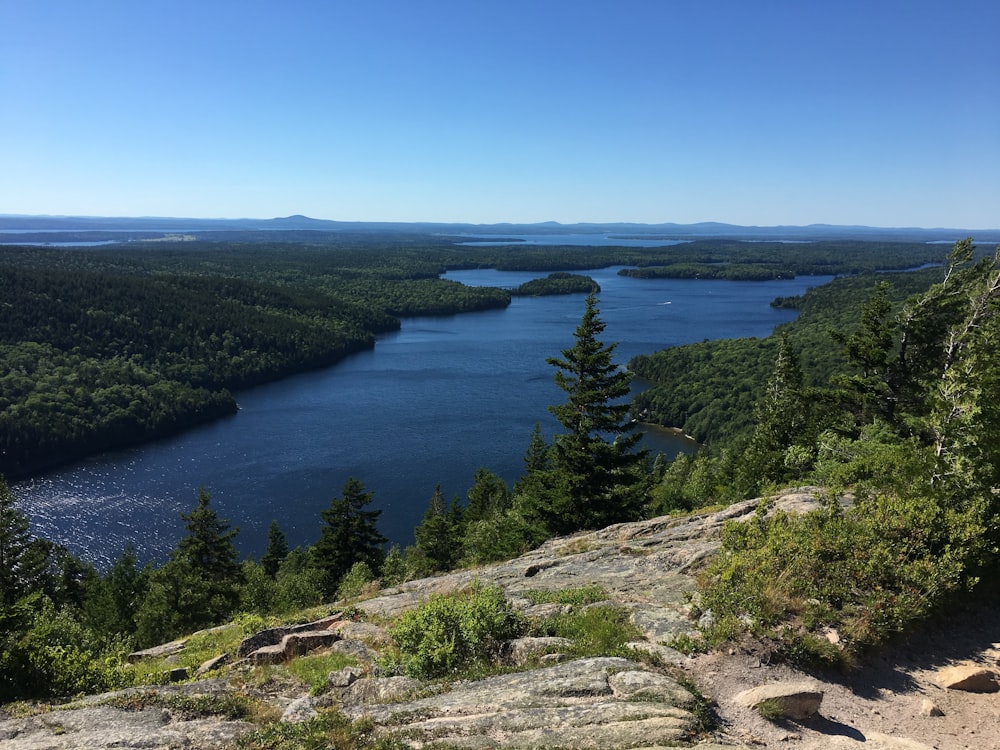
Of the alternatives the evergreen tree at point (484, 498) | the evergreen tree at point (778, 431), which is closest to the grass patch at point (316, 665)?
the evergreen tree at point (778, 431)

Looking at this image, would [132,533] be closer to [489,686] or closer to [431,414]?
[431,414]

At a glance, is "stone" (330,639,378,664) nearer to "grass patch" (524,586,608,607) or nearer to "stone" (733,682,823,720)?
"grass patch" (524,586,608,607)

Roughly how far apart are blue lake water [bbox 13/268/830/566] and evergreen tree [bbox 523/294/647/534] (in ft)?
85.4

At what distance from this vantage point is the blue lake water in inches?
2137

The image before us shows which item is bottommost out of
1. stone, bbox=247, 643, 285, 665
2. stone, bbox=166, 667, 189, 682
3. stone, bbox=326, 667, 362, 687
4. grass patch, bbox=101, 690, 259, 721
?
stone, bbox=166, 667, 189, 682

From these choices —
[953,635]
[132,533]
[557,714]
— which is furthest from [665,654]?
[132,533]

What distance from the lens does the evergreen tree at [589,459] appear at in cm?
2014

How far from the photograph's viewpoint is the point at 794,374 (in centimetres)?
2695

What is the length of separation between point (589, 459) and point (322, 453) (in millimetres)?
53388

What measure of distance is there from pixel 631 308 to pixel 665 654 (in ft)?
548

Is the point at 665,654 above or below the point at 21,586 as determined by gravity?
above

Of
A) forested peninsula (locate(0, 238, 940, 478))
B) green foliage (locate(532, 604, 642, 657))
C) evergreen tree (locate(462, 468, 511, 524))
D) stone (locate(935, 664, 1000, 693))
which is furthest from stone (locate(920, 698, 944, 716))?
forested peninsula (locate(0, 238, 940, 478))

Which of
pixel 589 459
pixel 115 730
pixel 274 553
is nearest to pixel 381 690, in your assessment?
pixel 115 730

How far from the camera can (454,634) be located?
7.91m
